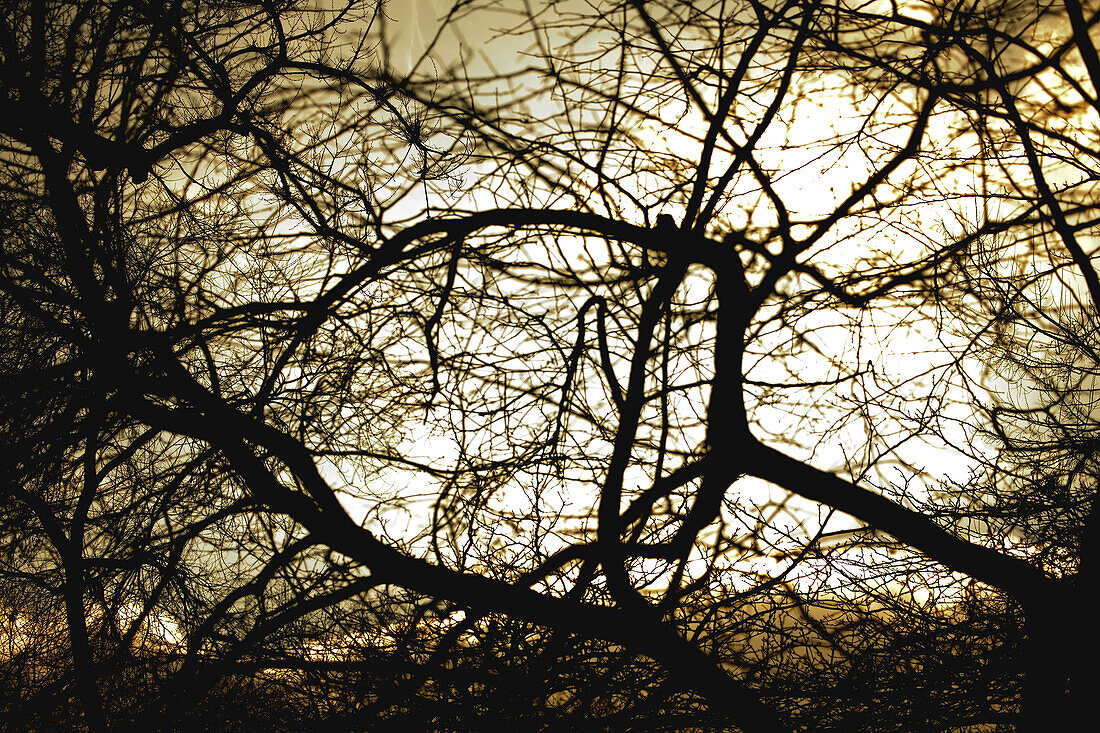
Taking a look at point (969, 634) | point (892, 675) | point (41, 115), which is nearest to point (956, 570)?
point (969, 634)

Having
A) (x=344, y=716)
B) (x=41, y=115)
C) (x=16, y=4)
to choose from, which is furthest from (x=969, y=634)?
(x=16, y=4)

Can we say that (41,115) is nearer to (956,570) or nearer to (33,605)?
(33,605)

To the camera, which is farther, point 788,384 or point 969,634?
point 788,384

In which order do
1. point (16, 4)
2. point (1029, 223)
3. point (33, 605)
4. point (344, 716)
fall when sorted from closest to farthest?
point (344, 716) → point (16, 4) → point (1029, 223) → point (33, 605)

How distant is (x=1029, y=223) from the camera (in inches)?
143

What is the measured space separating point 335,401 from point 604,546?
6.00ft

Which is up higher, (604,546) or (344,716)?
(604,546)

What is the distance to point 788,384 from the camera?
400 cm

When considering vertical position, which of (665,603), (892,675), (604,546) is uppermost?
(604,546)

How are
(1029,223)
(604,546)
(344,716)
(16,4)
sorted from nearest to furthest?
1. (604,546)
2. (344,716)
3. (16,4)
4. (1029,223)

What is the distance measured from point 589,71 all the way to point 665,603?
9.47 ft

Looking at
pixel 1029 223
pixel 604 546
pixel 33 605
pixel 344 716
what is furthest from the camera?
pixel 33 605

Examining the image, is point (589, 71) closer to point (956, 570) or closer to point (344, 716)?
point (956, 570)

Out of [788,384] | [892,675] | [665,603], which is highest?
[788,384]
